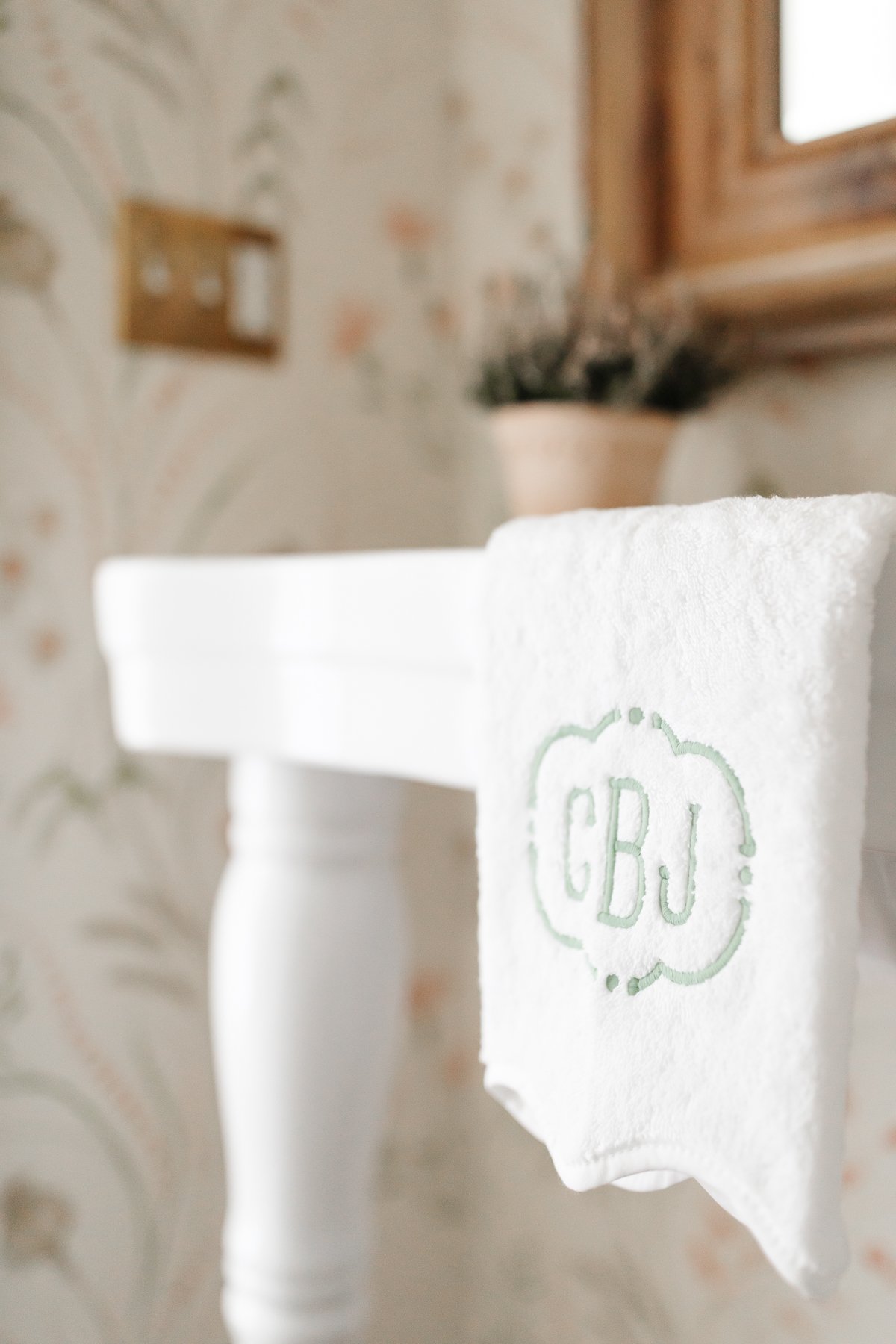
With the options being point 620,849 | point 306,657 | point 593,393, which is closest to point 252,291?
point 593,393

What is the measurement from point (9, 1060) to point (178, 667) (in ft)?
1.31

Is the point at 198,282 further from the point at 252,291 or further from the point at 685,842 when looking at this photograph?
the point at 685,842

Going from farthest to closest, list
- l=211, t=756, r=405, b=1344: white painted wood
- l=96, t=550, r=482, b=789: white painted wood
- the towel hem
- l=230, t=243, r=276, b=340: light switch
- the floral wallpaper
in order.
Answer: l=230, t=243, r=276, b=340: light switch < the floral wallpaper < l=211, t=756, r=405, b=1344: white painted wood < l=96, t=550, r=482, b=789: white painted wood < the towel hem

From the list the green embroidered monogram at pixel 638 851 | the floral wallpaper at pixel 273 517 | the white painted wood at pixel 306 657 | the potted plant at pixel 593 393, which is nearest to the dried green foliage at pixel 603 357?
the potted plant at pixel 593 393

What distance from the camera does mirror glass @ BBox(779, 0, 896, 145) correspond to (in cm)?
72

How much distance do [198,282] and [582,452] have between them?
40 cm

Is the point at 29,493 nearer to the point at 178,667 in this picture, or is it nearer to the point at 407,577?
the point at 178,667

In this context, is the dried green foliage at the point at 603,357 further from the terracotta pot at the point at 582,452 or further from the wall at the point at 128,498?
the wall at the point at 128,498

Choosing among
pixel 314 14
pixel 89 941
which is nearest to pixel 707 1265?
pixel 89 941

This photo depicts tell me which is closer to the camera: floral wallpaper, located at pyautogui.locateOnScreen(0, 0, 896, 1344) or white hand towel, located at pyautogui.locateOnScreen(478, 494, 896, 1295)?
white hand towel, located at pyautogui.locateOnScreen(478, 494, 896, 1295)

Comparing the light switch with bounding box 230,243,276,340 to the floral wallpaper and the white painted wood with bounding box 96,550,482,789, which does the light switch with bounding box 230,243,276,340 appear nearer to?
the floral wallpaper

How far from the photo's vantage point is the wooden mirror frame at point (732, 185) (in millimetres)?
A: 722

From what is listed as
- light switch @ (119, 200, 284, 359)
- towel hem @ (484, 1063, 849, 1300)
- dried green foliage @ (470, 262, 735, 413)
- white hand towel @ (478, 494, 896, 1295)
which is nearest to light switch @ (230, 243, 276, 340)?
light switch @ (119, 200, 284, 359)

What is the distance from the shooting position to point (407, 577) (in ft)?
1.68
